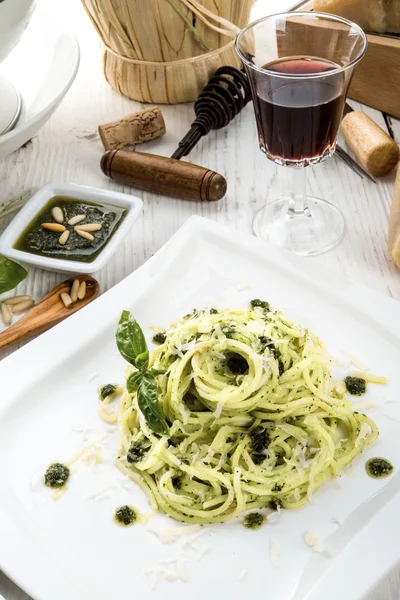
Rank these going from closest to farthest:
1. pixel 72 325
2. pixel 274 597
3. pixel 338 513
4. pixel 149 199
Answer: pixel 274 597 → pixel 338 513 → pixel 72 325 → pixel 149 199

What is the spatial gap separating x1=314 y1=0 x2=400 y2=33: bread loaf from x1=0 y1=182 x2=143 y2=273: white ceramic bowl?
1413 millimetres

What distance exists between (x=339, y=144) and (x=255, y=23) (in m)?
0.86

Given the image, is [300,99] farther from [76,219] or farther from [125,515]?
[125,515]

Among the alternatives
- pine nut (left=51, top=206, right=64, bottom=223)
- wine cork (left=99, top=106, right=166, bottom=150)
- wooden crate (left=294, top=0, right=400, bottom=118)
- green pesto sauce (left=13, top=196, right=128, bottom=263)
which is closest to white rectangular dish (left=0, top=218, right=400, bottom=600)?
green pesto sauce (left=13, top=196, right=128, bottom=263)

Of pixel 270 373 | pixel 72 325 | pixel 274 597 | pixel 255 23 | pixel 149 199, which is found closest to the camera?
pixel 274 597

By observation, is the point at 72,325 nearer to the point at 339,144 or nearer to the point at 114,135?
the point at 114,135

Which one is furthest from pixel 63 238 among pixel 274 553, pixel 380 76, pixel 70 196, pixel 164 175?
pixel 380 76

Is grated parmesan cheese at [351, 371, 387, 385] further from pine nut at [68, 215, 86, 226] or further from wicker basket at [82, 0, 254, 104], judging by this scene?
wicker basket at [82, 0, 254, 104]

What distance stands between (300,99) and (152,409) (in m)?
1.27

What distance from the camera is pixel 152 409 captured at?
2.33 meters

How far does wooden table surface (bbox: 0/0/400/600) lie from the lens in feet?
10.7

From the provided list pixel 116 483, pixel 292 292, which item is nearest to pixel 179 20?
pixel 292 292

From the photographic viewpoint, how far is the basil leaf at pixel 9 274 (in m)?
3.09

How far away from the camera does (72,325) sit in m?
2.78
